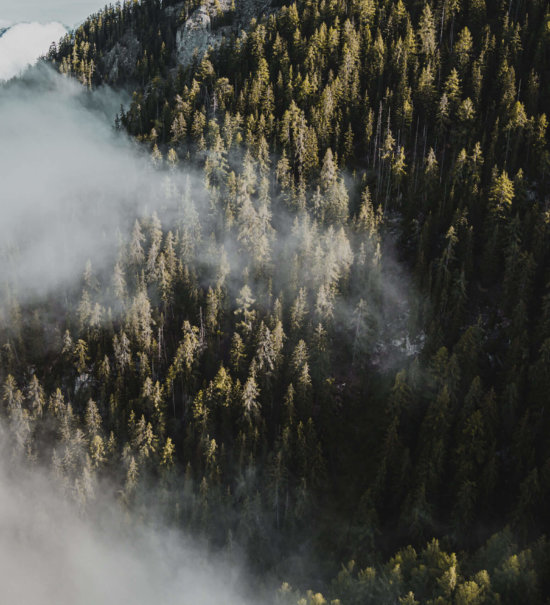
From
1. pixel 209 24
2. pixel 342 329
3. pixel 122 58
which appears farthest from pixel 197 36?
pixel 342 329

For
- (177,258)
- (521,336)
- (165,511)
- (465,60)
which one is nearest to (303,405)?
(165,511)

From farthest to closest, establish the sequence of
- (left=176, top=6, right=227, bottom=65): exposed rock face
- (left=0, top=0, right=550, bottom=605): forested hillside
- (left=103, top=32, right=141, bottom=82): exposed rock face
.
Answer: (left=103, top=32, right=141, bottom=82): exposed rock face, (left=176, top=6, right=227, bottom=65): exposed rock face, (left=0, top=0, right=550, bottom=605): forested hillside

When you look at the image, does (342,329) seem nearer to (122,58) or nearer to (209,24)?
(209,24)

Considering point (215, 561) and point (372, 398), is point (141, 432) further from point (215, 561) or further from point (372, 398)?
point (372, 398)

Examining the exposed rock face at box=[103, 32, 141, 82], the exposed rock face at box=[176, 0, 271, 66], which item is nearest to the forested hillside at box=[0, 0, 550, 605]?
→ the exposed rock face at box=[176, 0, 271, 66]

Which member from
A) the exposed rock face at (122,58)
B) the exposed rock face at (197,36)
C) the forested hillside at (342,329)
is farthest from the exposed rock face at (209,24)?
the forested hillside at (342,329)

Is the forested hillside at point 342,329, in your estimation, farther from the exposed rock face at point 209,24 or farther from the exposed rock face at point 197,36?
the exposed rock face at point 209,24

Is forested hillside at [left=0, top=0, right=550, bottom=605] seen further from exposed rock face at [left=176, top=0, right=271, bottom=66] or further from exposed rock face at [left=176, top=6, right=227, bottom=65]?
exposed rock face at [left=176, top=0, right=271, bottom=66]
